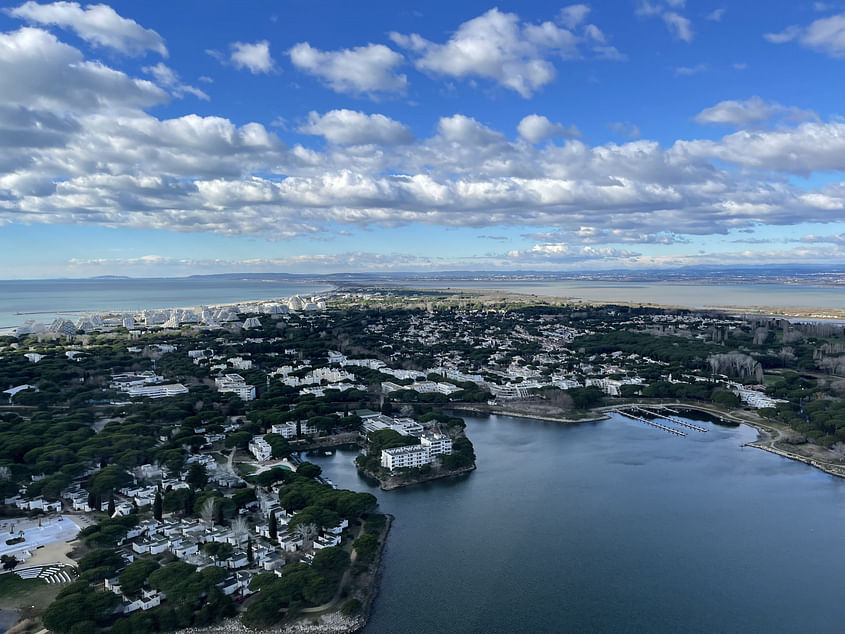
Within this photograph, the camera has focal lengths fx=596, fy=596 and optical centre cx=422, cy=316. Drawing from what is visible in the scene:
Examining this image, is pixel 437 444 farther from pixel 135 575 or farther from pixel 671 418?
pixel 671 418

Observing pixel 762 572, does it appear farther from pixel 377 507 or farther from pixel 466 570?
pixel 377 507

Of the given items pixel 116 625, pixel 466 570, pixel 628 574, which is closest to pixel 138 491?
pixel 116 625

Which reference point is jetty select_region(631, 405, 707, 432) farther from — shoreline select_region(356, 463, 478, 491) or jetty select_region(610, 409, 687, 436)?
shoreline select_region(356, 463, 478, 491)

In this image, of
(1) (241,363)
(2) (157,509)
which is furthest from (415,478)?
(1) (241,363)

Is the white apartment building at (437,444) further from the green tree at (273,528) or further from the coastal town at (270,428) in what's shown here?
the green tree at (273,528)

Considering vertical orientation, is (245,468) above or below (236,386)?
below
